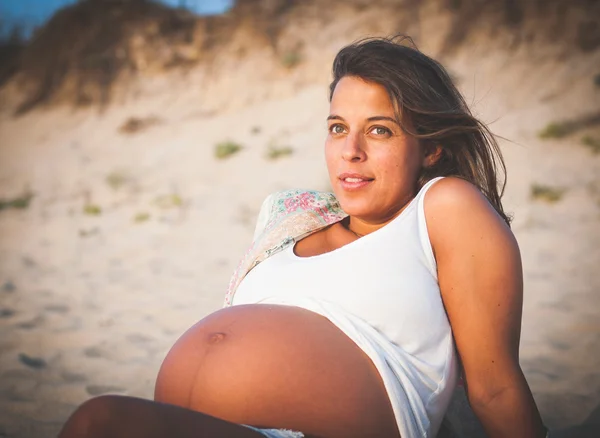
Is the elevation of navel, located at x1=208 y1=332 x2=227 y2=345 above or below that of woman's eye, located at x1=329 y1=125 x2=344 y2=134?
below

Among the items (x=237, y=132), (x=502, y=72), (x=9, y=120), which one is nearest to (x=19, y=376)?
(x=237, y=132)

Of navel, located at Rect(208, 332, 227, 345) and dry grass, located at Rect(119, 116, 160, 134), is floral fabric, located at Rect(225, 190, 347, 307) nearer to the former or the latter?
navel, located at Rect(208, 332, 227, 345)

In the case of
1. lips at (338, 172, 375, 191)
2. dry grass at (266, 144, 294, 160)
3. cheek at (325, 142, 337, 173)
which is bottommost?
lips at (338, 172, 375, 191)

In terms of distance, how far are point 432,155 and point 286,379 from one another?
95cm

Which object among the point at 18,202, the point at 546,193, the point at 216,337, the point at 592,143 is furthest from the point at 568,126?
the point at 18,202

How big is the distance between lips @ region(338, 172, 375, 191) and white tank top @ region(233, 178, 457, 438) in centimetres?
22

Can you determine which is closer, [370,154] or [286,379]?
[286,379]

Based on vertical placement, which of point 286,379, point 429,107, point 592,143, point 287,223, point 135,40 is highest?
point 135,40

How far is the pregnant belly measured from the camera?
1469 mm

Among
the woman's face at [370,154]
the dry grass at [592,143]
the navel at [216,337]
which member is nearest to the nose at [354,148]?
the woman's face at [370,154]

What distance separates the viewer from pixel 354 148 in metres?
1.84

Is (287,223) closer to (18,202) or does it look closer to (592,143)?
(592,143)

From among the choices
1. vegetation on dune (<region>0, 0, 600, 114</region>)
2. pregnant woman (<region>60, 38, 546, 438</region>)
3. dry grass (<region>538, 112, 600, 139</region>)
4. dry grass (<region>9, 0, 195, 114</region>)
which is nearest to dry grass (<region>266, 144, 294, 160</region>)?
vegetation on dune (<region>0, 0, 600, 114</region>)

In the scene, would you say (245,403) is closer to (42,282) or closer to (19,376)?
(19,376)
